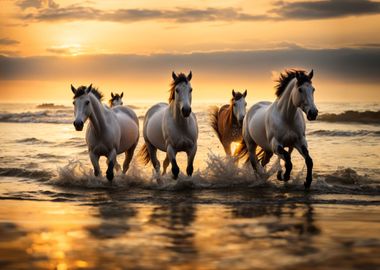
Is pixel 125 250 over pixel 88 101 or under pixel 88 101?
under

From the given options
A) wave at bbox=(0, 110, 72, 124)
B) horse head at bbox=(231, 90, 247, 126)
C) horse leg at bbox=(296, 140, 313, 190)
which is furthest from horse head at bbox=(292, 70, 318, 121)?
wave at bbox=(0, 110, 72, 124)

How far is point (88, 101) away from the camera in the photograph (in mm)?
10703

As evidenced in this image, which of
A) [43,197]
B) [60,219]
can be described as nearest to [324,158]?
[43,197]

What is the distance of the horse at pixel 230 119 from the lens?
13.2m

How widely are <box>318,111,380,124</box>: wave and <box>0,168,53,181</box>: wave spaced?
96.3 ft

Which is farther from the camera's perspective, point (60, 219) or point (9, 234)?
point (60, 219)

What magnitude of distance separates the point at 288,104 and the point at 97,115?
3419 millimetres

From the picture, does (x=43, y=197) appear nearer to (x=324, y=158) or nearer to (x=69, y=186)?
(x=69, y=186)

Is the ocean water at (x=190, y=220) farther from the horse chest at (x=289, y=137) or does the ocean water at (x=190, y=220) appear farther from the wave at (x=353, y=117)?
the wave at (x=353, y=117)

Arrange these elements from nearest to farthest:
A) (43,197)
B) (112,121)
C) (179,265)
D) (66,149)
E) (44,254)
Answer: (179,265) < (44,254) < (43,197) < (112,121) < (66,149)

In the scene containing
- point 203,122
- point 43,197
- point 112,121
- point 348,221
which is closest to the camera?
point 348,221

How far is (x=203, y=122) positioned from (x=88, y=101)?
28853mm

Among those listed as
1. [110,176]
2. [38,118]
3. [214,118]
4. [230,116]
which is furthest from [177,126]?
[38,118]

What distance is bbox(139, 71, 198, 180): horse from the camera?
35.3 feet
